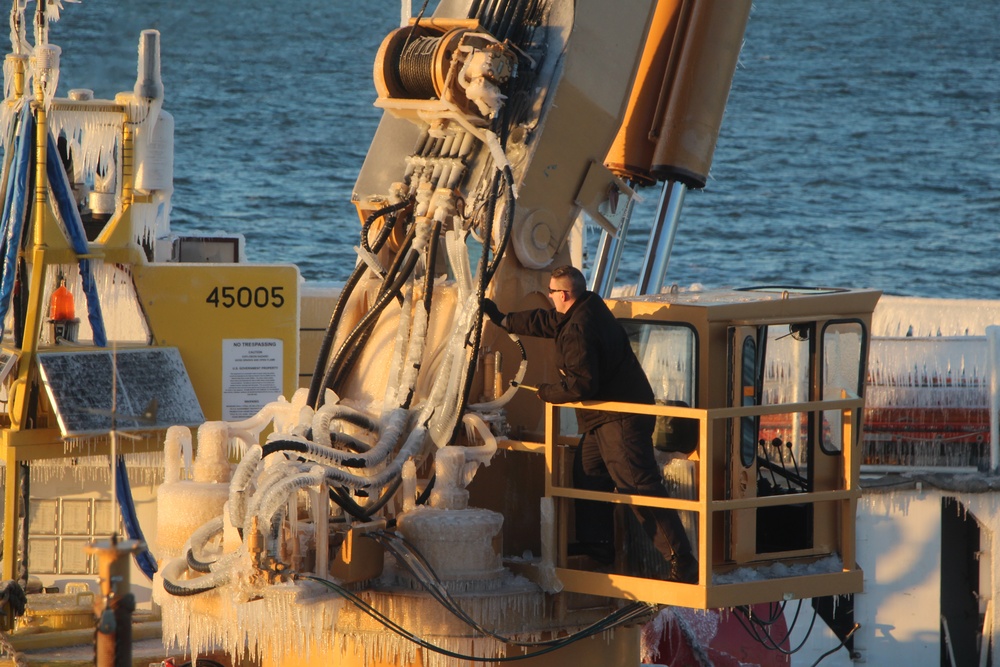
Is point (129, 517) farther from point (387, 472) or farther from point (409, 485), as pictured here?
point (409, 485)

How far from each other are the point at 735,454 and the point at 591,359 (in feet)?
3.44

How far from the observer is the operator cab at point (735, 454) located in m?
8.83

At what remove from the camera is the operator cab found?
29.0ft

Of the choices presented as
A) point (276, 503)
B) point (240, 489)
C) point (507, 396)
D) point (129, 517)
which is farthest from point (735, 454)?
point (129, 517)

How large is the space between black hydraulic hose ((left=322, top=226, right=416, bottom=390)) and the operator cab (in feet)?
4.24

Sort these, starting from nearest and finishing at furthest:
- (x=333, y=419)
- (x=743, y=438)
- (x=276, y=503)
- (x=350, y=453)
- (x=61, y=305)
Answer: (x=276, y=503) < (x=350, y=453) < (x=743, y=438) < (x=333, y=419) < (x=61, y=305)

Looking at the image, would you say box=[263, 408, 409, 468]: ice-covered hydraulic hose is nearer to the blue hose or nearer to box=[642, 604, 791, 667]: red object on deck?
the blue hose

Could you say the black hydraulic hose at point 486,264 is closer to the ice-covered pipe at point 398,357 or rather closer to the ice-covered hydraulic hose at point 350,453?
the ice-covered hydraulic hose at point 350,453

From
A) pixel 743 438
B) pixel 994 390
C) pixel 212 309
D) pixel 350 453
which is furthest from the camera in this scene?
pixel 994 390

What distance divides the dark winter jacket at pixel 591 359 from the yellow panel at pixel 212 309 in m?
6.39

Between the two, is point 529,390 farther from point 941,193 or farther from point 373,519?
point 941,193

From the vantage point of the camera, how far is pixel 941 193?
166 feet

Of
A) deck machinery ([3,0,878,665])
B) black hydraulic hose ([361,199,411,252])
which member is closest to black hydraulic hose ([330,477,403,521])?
deck machinery ([3,0,878,665])

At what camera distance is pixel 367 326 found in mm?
9859
